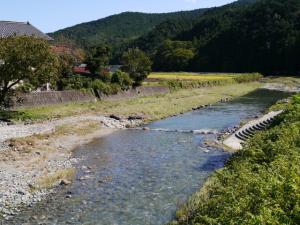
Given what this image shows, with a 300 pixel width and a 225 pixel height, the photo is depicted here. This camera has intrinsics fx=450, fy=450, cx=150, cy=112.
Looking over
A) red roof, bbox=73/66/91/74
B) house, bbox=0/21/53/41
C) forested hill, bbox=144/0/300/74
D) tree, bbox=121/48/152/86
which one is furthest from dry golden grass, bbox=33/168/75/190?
forested hill, bbox=144/0/300/74

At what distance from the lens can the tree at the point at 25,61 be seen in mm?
38219

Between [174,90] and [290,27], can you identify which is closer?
[174,90]

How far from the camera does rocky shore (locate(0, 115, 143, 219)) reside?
19.5 m

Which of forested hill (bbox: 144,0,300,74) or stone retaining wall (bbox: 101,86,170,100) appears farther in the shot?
forested hill (bbox: 144,0,300,74)

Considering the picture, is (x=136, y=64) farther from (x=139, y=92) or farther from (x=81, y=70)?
(x=139, y=92)

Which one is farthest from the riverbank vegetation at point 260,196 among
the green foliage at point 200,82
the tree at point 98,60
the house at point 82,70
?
the green foliage at point 200,82

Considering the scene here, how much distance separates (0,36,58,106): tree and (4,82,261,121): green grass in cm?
349

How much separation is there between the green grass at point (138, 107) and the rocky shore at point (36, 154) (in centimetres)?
240

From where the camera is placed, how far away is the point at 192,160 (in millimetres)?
26484

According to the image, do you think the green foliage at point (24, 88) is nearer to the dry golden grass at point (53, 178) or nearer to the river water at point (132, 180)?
the river water at point (132, 180)

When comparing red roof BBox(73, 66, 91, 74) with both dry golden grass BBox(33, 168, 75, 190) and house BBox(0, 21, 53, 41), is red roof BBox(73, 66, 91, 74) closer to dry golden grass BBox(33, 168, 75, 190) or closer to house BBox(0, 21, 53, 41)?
house BBox(0, 21, 53, 41)

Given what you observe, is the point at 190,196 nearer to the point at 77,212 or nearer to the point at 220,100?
the point at 77,212

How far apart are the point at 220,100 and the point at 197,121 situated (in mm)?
24033

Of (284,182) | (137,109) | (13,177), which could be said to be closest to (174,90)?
(137,109)
